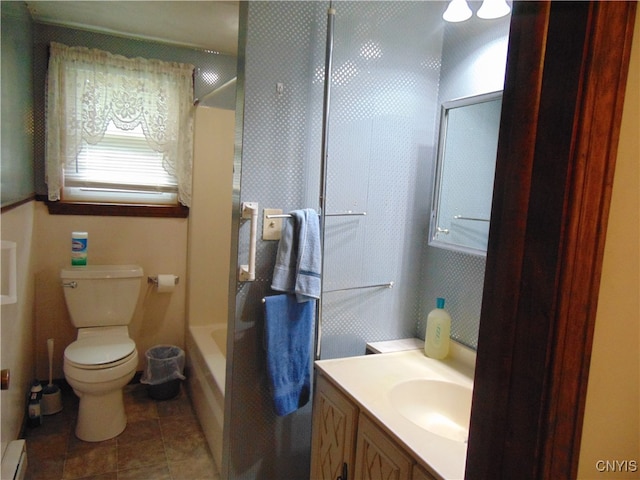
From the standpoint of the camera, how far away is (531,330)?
0.51 meters

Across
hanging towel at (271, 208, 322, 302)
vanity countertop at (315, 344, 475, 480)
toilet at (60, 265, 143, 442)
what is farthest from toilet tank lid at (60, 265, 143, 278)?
vanity countertop at (315, 344, 475, 480)

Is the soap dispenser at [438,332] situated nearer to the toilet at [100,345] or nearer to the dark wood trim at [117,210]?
the toilet at [100,345]

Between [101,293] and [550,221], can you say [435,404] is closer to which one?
[550,221]

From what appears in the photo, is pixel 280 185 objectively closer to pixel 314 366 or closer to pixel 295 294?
pixel 295 294

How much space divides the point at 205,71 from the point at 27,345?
2.08 metres

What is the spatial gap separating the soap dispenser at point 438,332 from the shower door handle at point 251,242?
29.5 inches

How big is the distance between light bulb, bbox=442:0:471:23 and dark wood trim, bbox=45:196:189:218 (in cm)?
213

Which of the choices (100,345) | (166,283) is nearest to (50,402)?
(100,345)

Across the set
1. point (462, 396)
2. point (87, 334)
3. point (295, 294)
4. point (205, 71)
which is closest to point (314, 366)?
point (295, 294)

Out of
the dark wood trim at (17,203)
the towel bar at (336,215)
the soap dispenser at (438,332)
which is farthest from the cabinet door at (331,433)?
the dark wood trim at (17,203)

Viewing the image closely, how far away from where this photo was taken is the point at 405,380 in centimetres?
155

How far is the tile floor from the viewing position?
2.19 metres

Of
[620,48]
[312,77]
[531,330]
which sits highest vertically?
[312,77]

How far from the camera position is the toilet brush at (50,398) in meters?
2.65
